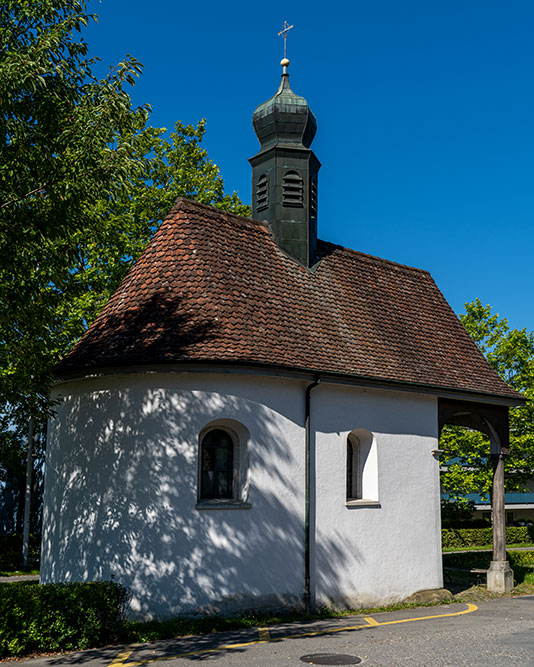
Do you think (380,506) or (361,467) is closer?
(380,506)

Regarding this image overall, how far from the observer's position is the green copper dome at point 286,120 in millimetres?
18703

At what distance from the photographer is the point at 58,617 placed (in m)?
10.4

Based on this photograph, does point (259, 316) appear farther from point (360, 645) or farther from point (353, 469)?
point (360, 645)

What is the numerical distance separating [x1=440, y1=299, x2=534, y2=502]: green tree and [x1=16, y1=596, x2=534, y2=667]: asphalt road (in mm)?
20464

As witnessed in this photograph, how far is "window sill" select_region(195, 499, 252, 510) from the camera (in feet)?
42.3

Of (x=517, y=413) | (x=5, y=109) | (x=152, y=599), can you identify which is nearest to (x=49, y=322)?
(x=5, y=109)

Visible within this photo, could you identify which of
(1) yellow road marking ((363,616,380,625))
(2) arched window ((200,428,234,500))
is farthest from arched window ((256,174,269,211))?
(1) yellow road marking ((363,616,380,625))

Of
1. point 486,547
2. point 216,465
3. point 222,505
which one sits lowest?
point 486,547

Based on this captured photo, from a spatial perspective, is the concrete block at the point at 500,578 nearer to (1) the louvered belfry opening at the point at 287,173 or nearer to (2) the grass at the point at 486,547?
(1) the louvered belfry opening at the point at 287,173

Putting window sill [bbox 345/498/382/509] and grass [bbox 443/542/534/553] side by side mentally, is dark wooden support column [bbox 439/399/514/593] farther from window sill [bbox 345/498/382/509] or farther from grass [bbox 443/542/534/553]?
grass [bbox 443/542/534/553]

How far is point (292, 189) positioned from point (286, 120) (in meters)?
1.97

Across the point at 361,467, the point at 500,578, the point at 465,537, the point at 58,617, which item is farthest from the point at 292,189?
the point at 465,537

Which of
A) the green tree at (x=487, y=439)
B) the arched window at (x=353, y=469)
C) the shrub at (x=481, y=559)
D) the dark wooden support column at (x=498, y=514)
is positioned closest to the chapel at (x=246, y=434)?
the arched window at (x=353, y=469)

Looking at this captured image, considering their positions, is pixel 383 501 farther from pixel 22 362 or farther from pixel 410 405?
pixel 22 362
